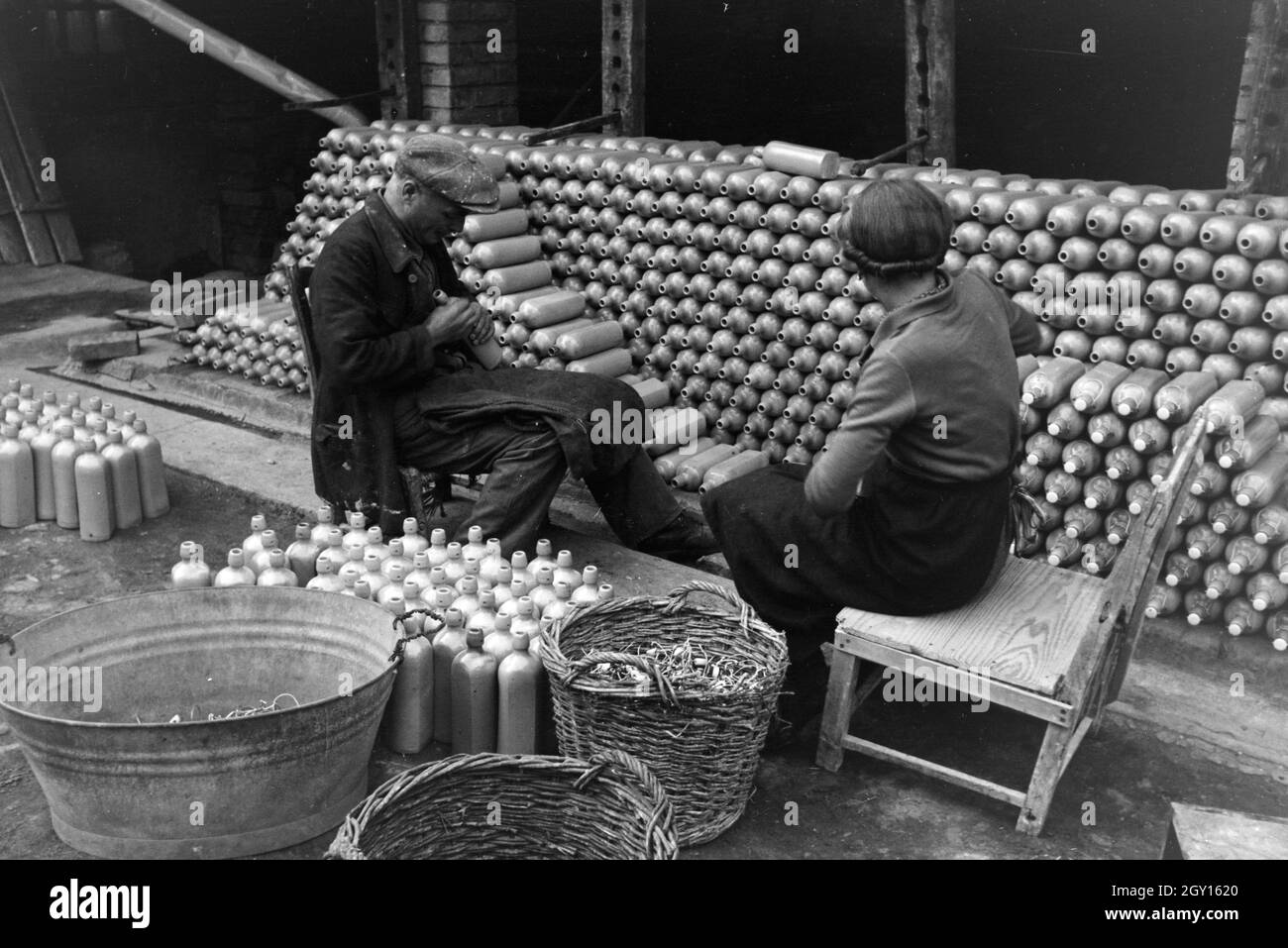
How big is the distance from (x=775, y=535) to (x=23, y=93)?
9.65m

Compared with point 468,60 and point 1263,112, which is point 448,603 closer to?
point 1263,112

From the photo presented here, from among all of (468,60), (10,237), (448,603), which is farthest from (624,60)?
(10,237)

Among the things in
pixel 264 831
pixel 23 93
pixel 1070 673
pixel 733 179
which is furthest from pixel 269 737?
pixel 23 93

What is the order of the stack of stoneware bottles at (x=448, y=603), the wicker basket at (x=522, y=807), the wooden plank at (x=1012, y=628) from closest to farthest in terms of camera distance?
the wicker basket at (x=522, y=807) < the wooden plank at (x=1012, y=628) < the stack of stoneware bottles at (x=448, y=603)

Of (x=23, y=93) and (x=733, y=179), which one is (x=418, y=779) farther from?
(x=23, y=93)

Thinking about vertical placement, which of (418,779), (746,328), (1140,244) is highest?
(1140,244)

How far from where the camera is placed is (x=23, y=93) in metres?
11.4

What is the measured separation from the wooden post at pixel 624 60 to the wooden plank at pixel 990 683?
4859 millimetres

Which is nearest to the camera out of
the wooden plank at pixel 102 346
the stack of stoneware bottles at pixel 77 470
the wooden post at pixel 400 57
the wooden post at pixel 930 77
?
the stack of stoneware bottles at pixel 77 470

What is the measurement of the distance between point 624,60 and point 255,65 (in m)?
2.94

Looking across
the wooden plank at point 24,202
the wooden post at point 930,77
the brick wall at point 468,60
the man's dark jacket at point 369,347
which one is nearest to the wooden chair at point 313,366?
the man's dark jacket at point 369,347

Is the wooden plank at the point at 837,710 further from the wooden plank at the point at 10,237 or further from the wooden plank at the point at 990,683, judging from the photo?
the wooden plank at the point at 10,237

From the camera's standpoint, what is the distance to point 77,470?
20.1 ft

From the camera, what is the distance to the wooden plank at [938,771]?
13.7 feet
